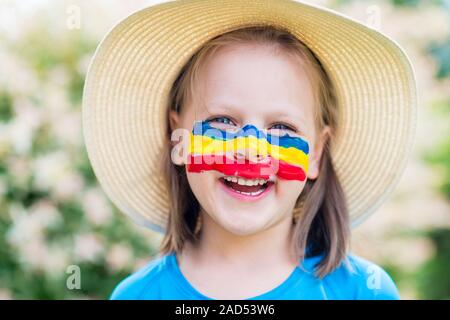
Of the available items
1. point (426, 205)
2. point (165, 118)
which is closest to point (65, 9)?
point (165, 118)

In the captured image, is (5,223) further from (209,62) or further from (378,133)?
(378,133)

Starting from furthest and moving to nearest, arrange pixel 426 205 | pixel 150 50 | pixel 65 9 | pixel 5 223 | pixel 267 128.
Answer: pixel 426 205 < pixel 65 9 < pixel 5 223 < pixel 150 50 < pixel 267 128

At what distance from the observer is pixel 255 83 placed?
1931 millimetres

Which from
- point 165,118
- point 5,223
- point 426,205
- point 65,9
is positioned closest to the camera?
point 165,118

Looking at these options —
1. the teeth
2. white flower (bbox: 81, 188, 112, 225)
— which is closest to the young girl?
the teeth

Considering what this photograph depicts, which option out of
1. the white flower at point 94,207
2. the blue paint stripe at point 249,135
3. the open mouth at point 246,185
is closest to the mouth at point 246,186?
the open mouth at point 246,185

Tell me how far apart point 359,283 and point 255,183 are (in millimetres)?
460

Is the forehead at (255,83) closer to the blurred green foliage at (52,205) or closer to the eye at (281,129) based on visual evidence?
the eye at (281,129)

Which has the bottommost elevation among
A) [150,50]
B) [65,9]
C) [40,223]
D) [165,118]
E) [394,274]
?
[394,274]

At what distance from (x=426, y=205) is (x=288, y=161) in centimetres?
268

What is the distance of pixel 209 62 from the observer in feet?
6.73

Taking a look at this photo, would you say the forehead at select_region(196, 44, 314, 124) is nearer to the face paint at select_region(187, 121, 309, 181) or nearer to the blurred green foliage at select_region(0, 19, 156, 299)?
the face paint at select_region(187, 121, 309, 181)

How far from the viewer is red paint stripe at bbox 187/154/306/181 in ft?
6.29

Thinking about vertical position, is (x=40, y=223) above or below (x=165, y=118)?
below
